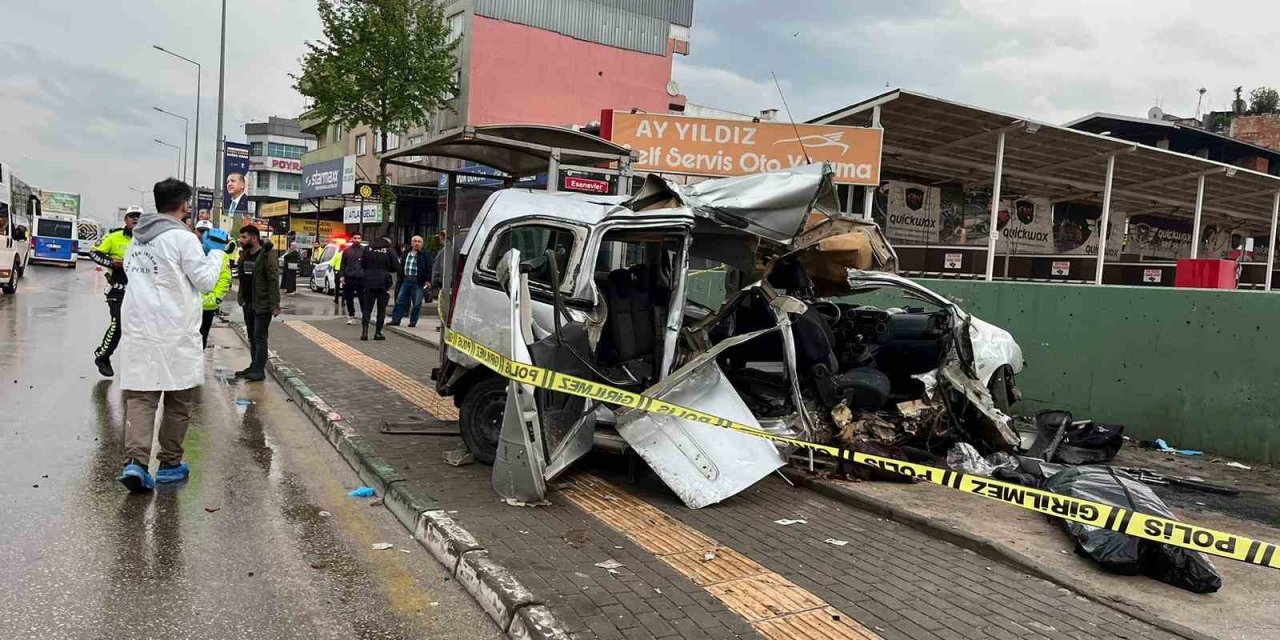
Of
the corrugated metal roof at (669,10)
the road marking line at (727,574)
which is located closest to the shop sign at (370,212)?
the corrugated metal roof at (669,10)

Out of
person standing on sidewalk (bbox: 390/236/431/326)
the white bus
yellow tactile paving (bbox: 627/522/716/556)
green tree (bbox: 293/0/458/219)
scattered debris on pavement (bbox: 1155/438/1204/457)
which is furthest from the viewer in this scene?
green tree (bbox: 293/0/458/219)

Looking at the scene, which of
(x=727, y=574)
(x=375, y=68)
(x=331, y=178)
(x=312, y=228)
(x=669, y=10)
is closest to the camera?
(x=727, y=574)

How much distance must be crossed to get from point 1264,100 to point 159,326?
91.7 metres

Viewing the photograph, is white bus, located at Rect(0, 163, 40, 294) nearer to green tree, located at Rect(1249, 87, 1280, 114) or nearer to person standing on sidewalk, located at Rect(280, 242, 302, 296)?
person standing on sidewalk, located at Rect(280, 242, 302, 296)

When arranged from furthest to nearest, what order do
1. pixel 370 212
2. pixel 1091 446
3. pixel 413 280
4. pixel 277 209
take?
pixel 277 209
pixel 370 212
pixel 413 280
pixel 1091 446

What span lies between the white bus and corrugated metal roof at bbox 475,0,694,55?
16.2 meters

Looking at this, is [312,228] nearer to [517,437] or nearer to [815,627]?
[517,437]

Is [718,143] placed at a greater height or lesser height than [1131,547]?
greater

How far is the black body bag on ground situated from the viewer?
396cm

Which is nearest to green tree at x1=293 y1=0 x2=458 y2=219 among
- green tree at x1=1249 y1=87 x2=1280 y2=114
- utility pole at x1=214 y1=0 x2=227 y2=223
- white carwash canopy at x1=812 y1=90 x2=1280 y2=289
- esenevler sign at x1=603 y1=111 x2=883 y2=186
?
utility pole at x1=214 y1=0 x2=227 y2=223

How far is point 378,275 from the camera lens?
41.3ft

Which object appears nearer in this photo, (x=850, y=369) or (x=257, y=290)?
(x=850, y=369)

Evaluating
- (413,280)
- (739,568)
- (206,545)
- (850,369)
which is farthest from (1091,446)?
(413,280)

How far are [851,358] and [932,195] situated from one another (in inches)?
477
